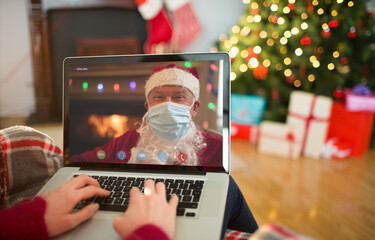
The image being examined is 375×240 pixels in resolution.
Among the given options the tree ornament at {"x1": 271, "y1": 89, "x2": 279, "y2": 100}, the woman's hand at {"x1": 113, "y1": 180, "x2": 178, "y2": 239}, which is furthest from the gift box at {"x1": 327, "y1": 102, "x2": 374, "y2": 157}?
the woman's hand at {"x1": 113, "y1": 180, "x2": 178, "y2": 239}

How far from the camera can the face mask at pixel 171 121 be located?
0.72 metres

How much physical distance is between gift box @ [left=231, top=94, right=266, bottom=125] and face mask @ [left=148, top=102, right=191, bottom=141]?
1982 mm

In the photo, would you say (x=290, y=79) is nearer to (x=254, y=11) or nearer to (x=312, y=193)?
(x=254, y=11)

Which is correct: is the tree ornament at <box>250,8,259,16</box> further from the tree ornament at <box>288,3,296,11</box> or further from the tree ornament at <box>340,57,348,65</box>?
the tree ornament at <box>340,57,348,65</box>

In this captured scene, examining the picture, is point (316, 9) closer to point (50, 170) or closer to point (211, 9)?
point (211, 9)

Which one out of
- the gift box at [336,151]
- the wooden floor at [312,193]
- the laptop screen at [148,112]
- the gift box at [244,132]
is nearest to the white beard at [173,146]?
the laptop screen at [148,112]

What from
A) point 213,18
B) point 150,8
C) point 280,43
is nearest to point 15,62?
point 150,8

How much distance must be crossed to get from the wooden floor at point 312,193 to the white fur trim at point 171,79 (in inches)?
36.8

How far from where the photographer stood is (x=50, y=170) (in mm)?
731

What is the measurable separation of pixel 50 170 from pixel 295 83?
222 cm

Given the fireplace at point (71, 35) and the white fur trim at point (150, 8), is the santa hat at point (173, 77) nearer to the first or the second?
the white fur trim at point (150, 8)

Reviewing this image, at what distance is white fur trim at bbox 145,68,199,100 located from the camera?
73 cm

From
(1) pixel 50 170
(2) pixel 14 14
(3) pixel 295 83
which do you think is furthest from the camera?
(2) pixel 14 14

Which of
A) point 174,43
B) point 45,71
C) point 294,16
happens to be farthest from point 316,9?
point 45,71
